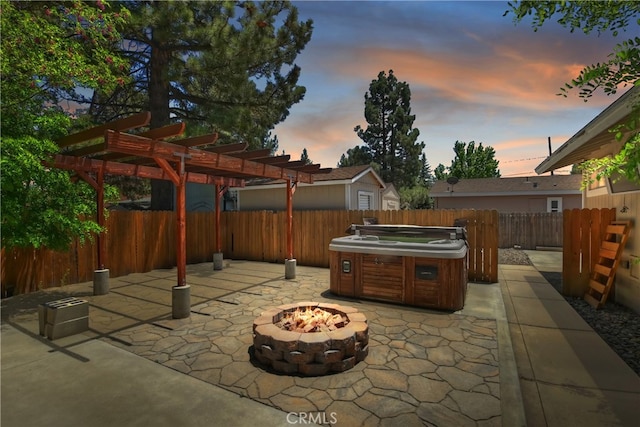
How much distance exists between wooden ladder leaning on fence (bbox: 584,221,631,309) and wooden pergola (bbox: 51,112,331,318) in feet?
22.2

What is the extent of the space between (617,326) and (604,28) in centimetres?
499

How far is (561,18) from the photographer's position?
266 cm

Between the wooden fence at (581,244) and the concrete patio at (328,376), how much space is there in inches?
55.6

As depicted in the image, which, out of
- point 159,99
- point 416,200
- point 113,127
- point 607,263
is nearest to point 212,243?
point 159,99

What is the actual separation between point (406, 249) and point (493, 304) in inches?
82.5

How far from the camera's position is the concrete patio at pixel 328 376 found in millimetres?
2854

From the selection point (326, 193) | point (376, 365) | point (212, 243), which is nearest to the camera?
point (376, 365)

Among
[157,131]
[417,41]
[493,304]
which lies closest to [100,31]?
[157,131]

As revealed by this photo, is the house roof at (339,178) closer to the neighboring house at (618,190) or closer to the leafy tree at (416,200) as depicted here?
the neighboring house at (618,190)

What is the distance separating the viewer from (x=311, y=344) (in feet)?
11.7

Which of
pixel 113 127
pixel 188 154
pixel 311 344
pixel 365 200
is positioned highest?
pixel 113 127

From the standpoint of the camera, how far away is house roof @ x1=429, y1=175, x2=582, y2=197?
1984 cm

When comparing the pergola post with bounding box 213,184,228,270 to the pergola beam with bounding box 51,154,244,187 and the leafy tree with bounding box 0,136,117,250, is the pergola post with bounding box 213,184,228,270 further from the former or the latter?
the leafy tree with bounding box 0,136,117,250

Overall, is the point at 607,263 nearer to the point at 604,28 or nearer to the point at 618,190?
the point at 618,190
